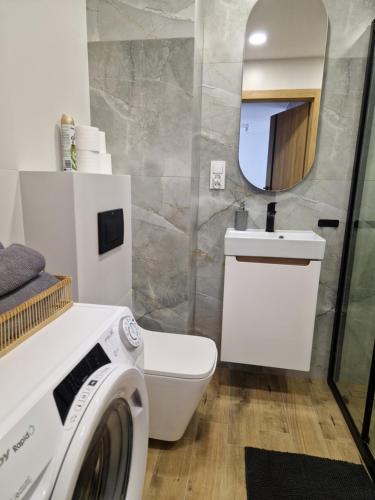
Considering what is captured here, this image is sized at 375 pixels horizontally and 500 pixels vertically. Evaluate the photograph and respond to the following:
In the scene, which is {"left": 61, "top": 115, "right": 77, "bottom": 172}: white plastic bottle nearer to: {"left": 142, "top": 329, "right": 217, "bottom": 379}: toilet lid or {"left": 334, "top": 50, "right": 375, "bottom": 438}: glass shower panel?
{"left": 142, "top": 329, "right": 217, "bottom": 379}: toilet lid

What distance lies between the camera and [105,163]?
5.24ft

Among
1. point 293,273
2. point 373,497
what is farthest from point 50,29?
point 373,497

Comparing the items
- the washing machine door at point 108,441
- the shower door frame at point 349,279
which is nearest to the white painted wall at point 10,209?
the washing machine door at point 108,441

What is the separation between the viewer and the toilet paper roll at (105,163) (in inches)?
60.9

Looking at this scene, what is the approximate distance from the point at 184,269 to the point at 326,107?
117 centimetres

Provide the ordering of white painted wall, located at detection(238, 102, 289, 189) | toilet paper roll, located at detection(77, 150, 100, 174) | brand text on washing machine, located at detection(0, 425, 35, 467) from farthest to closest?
white painted wall, located at detection(238, 102, 289, 189) → toilet paper roll, located at detection(77, 150, 100, 174) → brand text on washing machine, located at detection(0, 425, 35, 467)

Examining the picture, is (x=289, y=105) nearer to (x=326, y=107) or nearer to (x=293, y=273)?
(x=326, y=107)

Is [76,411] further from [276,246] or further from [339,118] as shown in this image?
[339,118]

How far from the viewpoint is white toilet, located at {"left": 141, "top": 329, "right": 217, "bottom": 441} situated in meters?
1.30

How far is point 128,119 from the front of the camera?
5.35 ft

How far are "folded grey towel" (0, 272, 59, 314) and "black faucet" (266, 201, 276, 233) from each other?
1.25 m

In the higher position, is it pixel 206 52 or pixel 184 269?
pixel 206 52

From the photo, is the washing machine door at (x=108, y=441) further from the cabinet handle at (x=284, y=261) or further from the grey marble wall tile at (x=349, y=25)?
the grey marble wall tile at (x=349, y=25)

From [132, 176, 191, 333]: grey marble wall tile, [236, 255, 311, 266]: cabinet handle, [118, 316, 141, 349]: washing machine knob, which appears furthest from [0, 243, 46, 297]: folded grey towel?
[236, 255, 311, 266]: cabinet handle
